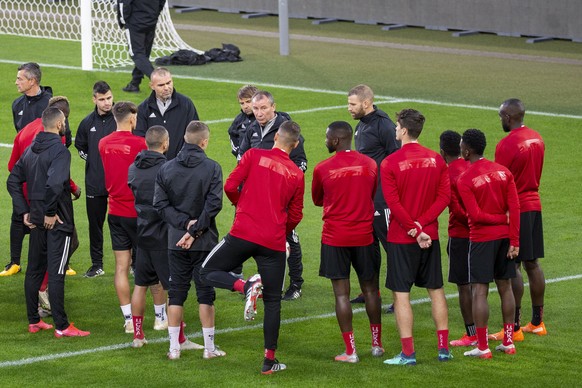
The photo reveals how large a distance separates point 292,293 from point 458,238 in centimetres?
233

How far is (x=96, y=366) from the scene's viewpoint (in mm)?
9938

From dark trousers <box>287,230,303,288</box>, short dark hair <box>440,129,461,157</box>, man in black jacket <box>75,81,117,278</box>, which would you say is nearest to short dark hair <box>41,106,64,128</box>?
man in black jacket <box>75,81,117,278</box>

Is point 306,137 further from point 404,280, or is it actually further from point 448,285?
point 404,280

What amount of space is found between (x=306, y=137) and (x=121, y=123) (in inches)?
344

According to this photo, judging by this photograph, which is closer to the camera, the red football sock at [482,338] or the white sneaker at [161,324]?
the red football sock at [482,338]

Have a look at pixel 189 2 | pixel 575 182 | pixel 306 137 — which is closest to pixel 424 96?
pixel 306 137

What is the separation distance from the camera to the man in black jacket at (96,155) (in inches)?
485

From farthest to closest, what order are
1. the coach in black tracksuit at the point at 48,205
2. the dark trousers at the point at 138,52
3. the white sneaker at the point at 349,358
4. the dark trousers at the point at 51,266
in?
1. the dark trousers at the point at 138,52
2. the dark trousers at the point at 51,266
3. the coach in black tracksuit at the point at 48,205
4. the white sneaker at the point at 349,358

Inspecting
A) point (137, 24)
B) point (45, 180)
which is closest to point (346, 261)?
point (45, 180)

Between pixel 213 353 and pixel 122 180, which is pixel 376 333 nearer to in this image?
pixel 213 353

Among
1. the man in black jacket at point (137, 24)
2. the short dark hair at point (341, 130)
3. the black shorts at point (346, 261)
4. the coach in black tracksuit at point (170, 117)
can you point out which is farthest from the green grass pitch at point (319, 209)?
the short dark hair at point (341, 130)

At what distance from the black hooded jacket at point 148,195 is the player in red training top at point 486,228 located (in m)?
2.43

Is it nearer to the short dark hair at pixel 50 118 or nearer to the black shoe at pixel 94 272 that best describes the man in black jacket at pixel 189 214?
the short dark hair at pixel 50 118

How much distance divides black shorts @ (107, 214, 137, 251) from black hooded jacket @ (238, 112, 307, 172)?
1.42 meters
